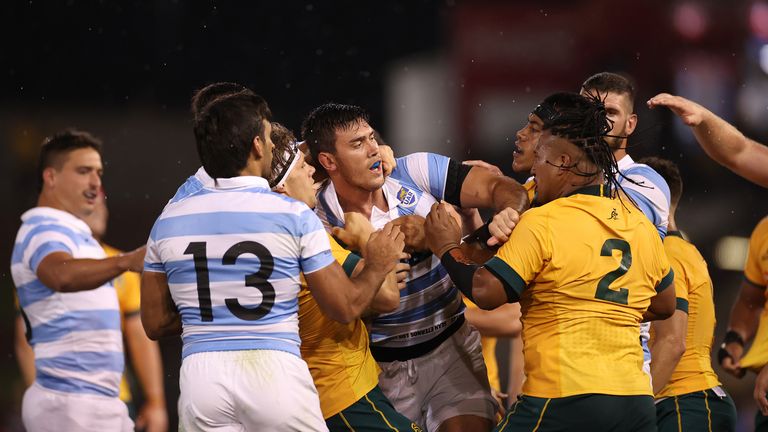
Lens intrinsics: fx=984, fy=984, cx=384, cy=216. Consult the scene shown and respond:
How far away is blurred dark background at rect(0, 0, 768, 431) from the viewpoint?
346 inches

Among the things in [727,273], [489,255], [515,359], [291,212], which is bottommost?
[727,273]

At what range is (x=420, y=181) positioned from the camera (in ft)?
13.3

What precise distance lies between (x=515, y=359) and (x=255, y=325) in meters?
3.24

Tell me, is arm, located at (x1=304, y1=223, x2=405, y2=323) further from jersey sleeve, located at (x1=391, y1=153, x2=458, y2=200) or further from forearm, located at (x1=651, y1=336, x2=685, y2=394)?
forearm, located at (x1=651, y1=336, x2=685, y2=394)

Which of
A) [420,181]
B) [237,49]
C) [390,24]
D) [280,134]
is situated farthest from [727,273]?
[280,134]

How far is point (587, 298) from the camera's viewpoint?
308 centimetres

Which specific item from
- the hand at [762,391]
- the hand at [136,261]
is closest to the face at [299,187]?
the hand at [136,261]

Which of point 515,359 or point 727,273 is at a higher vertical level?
point 515,359

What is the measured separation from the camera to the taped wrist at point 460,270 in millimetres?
3205

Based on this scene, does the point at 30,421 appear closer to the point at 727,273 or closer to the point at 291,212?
the point at 291,212

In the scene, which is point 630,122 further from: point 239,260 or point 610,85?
point 239,260

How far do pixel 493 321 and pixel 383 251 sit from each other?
1.71 metres

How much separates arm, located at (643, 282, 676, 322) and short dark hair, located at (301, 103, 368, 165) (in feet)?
4.54

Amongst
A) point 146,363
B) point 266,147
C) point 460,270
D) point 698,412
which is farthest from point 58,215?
point 698,412
